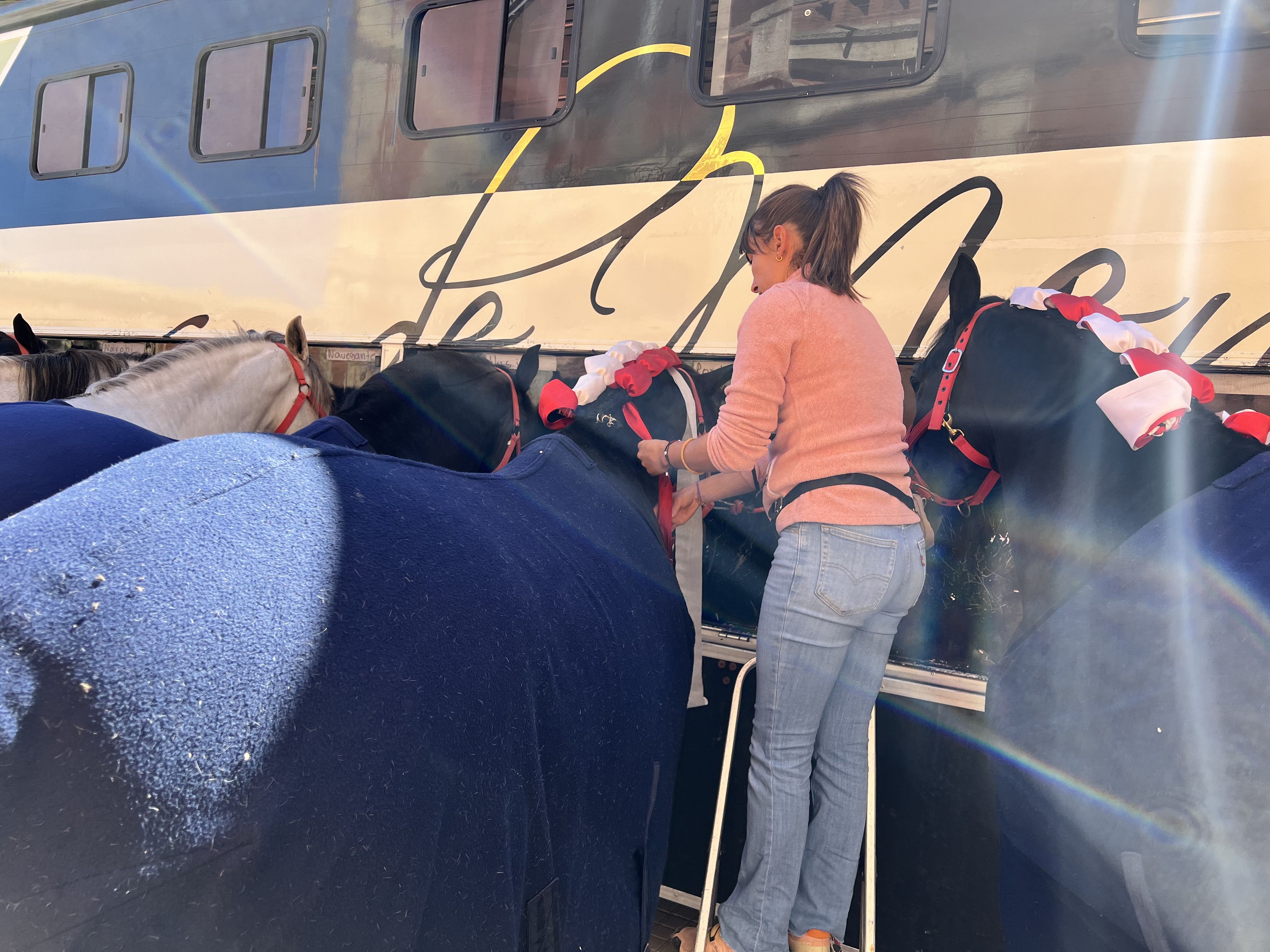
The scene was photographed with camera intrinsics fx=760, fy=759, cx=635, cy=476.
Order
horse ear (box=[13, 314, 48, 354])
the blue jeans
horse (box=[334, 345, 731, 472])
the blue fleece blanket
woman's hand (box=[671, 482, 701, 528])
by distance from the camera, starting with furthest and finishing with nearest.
→ horse ear (box=[13, 314, 48, 354])
horse (box=[334, 345, 731, 472])
woman's hand (box=[671, 482, 701, 528])
the blue jeans
the blue fleece blanket

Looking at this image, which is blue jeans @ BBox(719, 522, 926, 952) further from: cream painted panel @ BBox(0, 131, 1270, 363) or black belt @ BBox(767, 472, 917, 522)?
cream painted panel @ BBox(0, 131, 1270, 363)

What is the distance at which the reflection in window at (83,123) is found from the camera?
4.92 meters

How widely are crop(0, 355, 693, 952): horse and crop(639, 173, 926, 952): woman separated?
1.98 feet

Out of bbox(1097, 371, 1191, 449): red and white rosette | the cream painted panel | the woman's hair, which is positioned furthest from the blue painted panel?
bbox(1097, 371, 1191, 449): red and white rosette

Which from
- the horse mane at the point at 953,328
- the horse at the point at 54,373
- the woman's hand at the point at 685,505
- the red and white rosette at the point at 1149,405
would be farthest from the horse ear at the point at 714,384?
the horse at the point at 54,373

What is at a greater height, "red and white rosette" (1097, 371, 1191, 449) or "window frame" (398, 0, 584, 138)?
"window frame" (398, 0, 584, 138)

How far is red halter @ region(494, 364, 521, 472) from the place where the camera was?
2.82 m

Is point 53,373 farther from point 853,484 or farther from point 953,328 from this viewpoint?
point 953,328

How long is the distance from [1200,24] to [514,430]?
2.74m

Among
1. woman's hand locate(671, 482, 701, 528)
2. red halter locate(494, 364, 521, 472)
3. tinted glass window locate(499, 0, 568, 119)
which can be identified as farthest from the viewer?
tinted glass window locate(499, 0, 568, 119)

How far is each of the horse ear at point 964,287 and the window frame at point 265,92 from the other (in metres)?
3.54

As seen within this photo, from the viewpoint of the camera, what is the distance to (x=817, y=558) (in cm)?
183

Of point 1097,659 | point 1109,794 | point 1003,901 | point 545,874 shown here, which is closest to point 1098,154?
point 1097,659

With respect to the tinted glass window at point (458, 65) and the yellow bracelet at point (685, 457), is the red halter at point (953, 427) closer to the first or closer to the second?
the yellow bracelet at point (685, 457)
